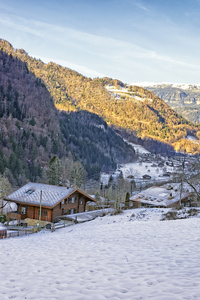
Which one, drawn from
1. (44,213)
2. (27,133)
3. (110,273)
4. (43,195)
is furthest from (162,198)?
(27,133)

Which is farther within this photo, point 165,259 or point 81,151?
point 81,151

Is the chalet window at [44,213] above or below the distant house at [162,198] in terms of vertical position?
above

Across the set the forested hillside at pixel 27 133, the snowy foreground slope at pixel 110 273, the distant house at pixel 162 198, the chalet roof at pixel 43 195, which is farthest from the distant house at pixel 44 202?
the forested hillside at pixel 27 133

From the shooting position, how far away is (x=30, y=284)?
26.7 ft

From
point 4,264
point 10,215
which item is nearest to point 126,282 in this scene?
point 4,264

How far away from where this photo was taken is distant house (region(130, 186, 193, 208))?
203 feet

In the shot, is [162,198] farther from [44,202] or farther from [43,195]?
[44,202]

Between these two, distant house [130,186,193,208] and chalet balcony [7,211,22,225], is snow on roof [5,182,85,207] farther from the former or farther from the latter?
distant house [130,186,193,208]

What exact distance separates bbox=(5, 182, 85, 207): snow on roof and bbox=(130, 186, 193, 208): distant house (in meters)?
26.0

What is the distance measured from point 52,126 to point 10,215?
4613 inches

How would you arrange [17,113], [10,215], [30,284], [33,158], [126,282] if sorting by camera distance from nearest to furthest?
[126,282], [30,284], [10,215], [33,158], [17,113]

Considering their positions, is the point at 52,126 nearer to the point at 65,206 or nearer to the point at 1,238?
the point at 65,206

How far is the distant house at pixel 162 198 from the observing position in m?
61.8

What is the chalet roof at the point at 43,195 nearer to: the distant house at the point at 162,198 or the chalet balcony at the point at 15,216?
the chalet balcony at the point at 15,216
